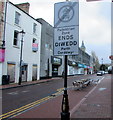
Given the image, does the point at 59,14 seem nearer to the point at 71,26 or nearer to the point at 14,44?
the point at 71,26

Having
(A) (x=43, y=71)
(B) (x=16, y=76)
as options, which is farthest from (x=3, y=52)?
(A) (x=43, y=71)

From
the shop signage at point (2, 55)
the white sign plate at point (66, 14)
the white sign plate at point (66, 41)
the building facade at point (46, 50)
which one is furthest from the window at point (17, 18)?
the white sign plate at point (66, 41)

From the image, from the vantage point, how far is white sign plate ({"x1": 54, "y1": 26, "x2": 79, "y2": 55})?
5.18 m

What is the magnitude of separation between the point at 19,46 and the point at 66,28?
1772 cm

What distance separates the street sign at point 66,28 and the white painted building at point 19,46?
14.6m

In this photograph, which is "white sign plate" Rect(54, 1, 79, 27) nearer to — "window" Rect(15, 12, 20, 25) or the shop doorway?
"window" Rect(15, 12, 20, 25)

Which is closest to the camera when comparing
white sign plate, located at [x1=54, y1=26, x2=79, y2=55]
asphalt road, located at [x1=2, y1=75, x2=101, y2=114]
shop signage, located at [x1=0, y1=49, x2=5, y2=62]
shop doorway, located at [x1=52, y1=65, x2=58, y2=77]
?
white sign plate, located at [x1=54, y1=26, x2=79, y2=55]

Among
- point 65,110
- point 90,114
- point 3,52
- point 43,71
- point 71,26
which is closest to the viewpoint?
point 65,110

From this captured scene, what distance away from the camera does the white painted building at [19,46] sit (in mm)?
19906

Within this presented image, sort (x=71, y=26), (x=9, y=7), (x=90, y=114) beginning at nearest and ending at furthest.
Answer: (x=71, y=26) → (x=90, y=114) → (x=9, y=7)

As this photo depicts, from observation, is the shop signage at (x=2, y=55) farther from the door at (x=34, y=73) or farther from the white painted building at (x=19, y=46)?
the door at (x=34, y=73)

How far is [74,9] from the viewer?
5.27m

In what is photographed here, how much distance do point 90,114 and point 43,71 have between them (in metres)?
24.5

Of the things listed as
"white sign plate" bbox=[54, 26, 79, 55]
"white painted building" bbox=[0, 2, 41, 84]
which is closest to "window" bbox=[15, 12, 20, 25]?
"white painted building" bbox=[0, 2, 41, 84]
